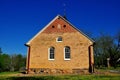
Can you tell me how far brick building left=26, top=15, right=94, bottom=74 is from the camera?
3036cm

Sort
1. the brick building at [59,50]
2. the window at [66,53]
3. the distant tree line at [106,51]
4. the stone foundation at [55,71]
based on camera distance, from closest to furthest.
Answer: the stone foundation at [55,71], the brick building at [59,50], the window at [66,53], the distant tree line at [106,51]

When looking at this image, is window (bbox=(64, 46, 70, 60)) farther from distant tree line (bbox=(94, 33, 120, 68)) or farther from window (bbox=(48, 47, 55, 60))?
distant tree line (bbox=(94, 33, 120, 68))

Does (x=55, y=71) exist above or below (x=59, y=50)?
below

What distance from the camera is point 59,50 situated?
102ft

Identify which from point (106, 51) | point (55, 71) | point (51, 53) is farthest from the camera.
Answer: point (106, 51)

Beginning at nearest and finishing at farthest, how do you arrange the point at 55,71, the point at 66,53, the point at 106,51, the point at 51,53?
1. the point at 55,71
2. the point at 66,53
3. the point at 51,53
4. the point at 106,51

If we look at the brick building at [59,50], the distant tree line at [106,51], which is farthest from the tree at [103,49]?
the brick building at [59,50]

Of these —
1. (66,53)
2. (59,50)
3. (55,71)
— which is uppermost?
(59,50)

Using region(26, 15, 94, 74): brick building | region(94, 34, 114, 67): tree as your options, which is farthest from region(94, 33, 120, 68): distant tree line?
region(26, 15, 94, 74): brick building

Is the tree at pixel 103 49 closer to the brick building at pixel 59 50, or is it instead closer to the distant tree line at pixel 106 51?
the distant tree line at pixel 106 51

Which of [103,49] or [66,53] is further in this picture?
[103,49]

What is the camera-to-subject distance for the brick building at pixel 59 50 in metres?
30.4

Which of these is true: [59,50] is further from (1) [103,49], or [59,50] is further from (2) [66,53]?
(1) [103,49]

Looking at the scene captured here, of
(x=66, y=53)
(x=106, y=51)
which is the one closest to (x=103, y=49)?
(x=106, y=51)
